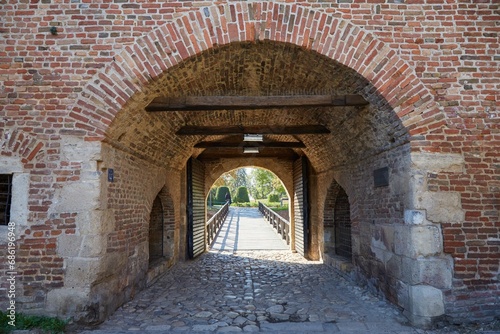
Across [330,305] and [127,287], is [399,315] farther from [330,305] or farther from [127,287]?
[127,287]

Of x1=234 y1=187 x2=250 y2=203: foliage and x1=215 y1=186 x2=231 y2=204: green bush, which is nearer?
x1=215 y1=186 x2=231 y2=204: green bush

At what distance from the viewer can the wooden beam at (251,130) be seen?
729 centimetres

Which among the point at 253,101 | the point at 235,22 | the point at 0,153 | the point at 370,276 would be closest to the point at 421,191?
the point at 370,276

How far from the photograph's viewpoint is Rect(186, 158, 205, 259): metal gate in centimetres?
1003

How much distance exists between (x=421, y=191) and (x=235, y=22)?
3184 mm

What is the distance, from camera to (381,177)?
18.4 ft

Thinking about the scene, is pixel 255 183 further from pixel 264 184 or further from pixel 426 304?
pixel 426 304

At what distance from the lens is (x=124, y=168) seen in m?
5.57

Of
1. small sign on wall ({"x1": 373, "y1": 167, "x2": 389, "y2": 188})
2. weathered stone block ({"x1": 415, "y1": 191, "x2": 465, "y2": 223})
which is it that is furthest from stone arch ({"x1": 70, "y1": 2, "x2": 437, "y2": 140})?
small sign on wall ({"x1": 373, "y1": 167, "x2": 389, "y2": 188})

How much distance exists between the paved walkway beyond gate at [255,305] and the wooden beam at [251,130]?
298 centimetres

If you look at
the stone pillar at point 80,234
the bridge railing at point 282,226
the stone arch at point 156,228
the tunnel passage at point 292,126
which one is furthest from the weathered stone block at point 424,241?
the bridge railing at point 282,226

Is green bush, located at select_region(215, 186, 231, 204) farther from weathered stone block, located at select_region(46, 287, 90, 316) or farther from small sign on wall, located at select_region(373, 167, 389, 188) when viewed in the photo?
weathered stone block, located at select_region(46, 287, 90, 316)

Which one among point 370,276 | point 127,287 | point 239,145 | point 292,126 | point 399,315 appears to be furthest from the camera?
point 239,145

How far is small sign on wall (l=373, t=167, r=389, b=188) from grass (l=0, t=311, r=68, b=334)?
4.68 meters
